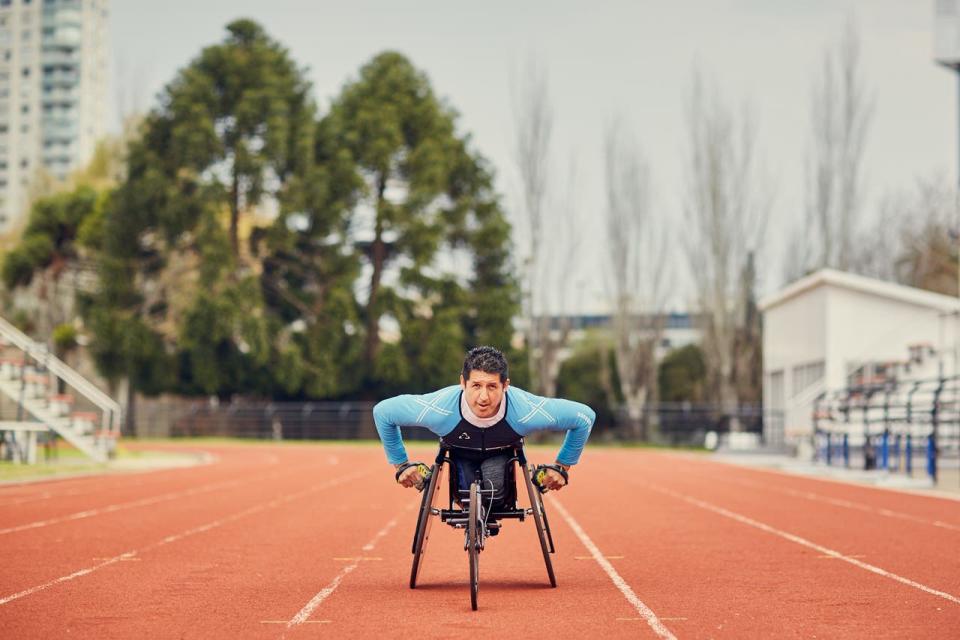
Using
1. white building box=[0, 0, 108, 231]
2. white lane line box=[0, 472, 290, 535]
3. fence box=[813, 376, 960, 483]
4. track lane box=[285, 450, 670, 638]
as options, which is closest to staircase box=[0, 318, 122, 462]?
white lane line box=[0, 472, 290, 535]

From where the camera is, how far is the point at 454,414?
8.77 metres

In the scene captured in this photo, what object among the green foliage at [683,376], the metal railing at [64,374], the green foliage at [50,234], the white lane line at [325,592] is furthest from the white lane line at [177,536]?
the green foliage at [683,376]

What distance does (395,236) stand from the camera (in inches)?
2392

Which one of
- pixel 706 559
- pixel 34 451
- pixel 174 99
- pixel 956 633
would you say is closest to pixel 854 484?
pixel 706 559

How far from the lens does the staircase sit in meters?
29.1

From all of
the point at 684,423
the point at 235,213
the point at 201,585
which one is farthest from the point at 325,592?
the point at 235,213

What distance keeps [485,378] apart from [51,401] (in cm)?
2311

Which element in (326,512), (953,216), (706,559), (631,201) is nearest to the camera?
(706,559)

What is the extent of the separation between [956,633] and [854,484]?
60.6 ft

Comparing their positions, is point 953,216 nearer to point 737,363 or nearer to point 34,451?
point 737,363

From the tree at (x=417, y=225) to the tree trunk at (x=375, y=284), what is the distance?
0.05 metres

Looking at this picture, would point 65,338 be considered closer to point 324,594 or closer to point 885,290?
point 885,290

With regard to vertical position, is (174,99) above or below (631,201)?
above

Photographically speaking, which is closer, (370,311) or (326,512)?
(326,512)
